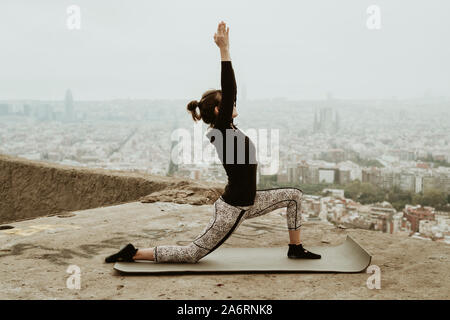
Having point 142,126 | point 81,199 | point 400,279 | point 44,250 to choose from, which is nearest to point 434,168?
point 81,199

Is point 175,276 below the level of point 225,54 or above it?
below

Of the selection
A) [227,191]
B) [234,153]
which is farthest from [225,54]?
[227,191]

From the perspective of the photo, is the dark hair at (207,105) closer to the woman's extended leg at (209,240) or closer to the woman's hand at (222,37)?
the woman's hand at (222,37)

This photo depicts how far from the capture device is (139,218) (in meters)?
5.66

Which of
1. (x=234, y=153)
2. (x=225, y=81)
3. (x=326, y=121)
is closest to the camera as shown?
(x=225, y=81)

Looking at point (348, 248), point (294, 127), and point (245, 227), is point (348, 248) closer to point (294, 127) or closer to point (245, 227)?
point (245, 227)

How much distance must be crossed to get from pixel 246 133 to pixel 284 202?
686 millimetres

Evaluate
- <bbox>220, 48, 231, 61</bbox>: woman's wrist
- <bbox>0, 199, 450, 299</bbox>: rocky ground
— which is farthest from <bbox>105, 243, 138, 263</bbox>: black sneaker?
<bbox>220, 48, 231, 61</bbox>: woman's wrist

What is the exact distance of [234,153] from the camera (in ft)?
10.9

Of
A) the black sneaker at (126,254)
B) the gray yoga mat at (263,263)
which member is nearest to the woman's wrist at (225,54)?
the gray yoga mat at (263,263)

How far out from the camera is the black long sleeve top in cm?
321

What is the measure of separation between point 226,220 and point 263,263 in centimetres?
54

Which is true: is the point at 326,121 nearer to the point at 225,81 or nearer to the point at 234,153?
the point at 234,153

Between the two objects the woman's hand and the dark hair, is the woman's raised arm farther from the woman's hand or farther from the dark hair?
the dark hair
